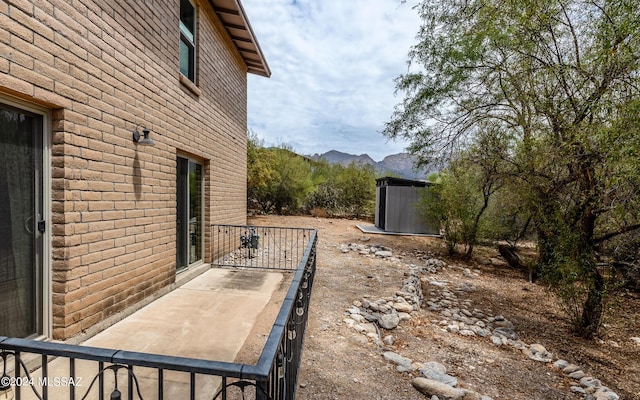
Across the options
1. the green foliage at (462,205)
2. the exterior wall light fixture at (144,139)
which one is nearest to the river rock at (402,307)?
the exterior wall light fixture at (144,139)

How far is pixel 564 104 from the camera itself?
4258mm

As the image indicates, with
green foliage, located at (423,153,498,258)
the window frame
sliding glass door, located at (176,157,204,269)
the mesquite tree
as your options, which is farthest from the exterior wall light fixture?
green foliage, located at (423,153,498,258)

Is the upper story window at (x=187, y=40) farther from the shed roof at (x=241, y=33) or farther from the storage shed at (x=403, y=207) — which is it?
the storage shed at (x=403, y=207)

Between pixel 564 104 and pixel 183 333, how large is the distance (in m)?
5.57

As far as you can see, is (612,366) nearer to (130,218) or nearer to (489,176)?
(489,176)

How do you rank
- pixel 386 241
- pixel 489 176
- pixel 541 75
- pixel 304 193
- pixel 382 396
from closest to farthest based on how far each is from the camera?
pixel 382 396 → pixel 541 75 → pixel 489 176 → pixel 386 241 → pixel 304 193

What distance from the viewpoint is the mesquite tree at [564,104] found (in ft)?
10.7

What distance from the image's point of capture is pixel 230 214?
22.2ft

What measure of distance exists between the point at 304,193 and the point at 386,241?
6.85 m

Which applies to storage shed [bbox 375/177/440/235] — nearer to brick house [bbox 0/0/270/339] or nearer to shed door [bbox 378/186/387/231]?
shed door [bbox 378/186/387/231]

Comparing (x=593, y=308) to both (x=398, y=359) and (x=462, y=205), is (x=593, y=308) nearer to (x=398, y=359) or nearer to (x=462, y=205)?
(x=398, y=359)

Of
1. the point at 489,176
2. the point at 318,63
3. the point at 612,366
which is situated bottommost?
the point at 612,366

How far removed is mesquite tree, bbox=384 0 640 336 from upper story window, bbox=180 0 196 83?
370 centimetres

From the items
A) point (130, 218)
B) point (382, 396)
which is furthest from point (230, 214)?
point (382, 396)
